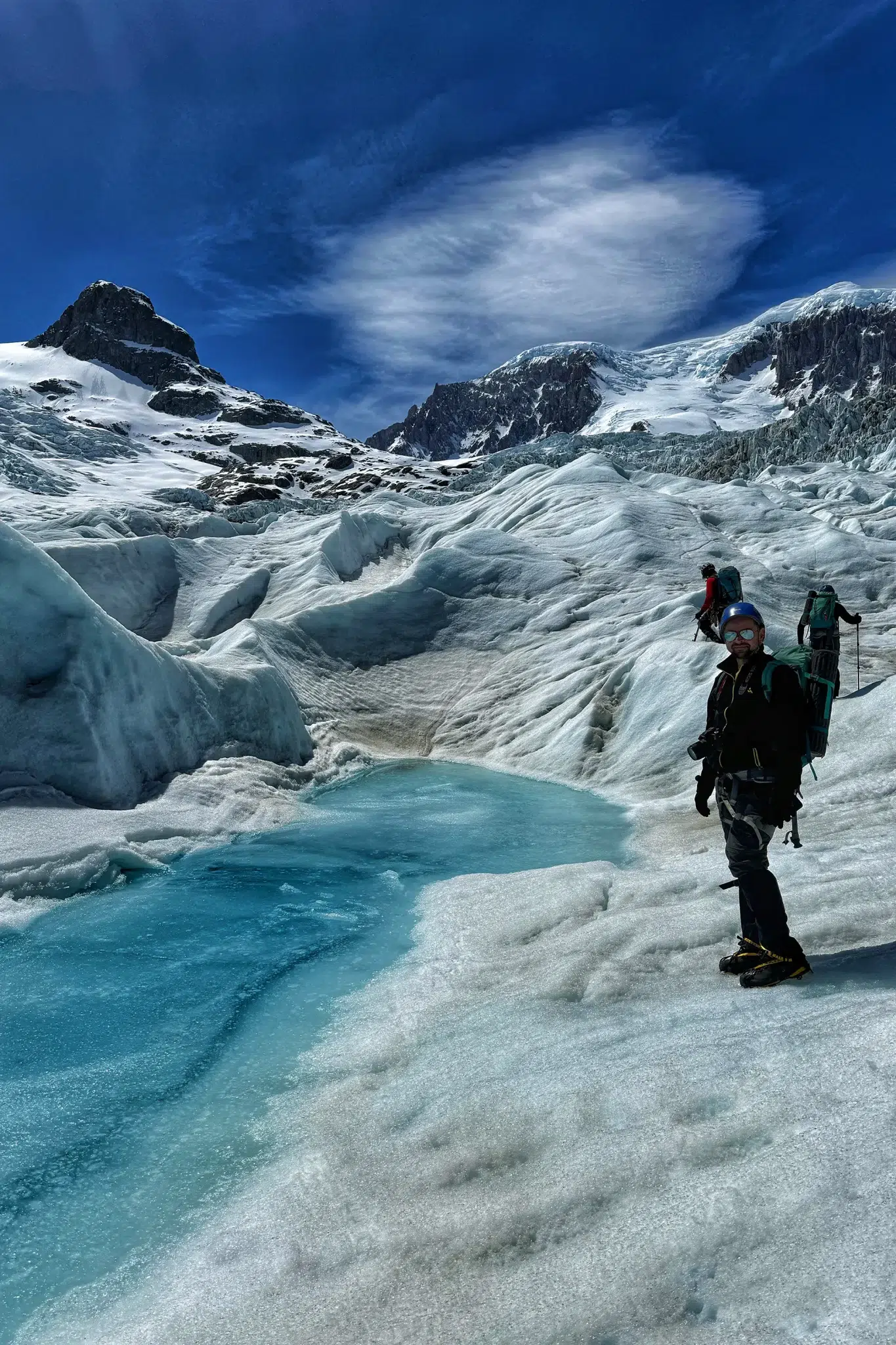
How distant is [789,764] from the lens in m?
4.56

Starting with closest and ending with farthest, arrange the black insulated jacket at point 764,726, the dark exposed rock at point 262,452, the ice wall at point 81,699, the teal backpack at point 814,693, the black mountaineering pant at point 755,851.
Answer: the black insulated jacket at point 764,726 → the black mountaineering pant at point 755,851 → the teal backpack at point 814,693 → the ice wall at point 81,699 → the dark exposed rock at point 262,452

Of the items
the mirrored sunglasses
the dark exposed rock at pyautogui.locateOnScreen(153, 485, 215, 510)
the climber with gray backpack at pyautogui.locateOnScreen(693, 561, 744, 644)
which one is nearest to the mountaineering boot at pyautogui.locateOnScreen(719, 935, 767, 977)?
the mirrored sunglasses

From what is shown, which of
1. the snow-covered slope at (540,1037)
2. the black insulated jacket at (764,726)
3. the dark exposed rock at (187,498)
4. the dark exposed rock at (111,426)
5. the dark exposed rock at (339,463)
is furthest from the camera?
the dark exposed rock at (111,426)

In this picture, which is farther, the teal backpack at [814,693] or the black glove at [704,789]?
the teal backpack at [814,693]

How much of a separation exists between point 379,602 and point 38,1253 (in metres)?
20.1

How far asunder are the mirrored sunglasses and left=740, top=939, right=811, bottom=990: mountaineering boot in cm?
174

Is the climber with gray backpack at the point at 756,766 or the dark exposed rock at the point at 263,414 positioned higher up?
the dark exposed rock at the point at 263,414

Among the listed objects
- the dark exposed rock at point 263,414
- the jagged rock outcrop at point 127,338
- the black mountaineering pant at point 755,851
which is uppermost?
the jagged rock outcrop at point 127,338

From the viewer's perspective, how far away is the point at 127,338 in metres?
185

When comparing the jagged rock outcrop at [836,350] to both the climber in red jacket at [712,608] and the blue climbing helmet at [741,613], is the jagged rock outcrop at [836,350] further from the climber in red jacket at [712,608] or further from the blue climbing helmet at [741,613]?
the blue climbing helmet at [741,613]

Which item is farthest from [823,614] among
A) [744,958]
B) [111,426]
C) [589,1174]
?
[111,426]

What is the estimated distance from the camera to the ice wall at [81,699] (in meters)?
10.7

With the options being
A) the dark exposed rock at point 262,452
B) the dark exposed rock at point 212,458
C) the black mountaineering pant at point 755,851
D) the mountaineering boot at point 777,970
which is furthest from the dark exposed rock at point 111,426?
the mountaineering boot at point 777,970

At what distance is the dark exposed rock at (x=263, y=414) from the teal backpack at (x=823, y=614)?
567ft
